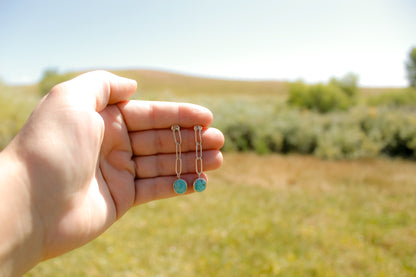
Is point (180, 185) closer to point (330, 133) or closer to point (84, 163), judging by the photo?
point (84, 163)

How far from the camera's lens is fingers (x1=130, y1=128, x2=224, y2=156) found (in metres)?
2.59

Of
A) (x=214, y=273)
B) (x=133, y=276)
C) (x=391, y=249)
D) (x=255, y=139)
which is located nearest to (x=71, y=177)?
(x=133, y=276)

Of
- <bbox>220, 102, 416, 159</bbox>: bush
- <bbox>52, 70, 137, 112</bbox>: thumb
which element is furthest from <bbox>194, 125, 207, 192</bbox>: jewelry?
<bbox>220, 102, 416, 159</bbox>: bush

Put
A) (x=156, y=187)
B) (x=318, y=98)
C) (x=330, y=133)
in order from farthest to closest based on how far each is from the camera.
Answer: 1. (x=318, y=98)
2. (x=330, y=133)
3. (x=156, y=187)

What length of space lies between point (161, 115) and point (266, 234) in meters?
3.72

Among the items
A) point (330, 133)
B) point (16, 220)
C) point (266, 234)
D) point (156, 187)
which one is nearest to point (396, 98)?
point (330, 133)

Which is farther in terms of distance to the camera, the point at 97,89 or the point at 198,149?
the point at 198,149

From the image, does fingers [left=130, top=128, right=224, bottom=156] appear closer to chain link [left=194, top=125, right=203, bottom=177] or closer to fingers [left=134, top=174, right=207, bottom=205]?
chain link [left=194, top=125, right=203, bottom=177]

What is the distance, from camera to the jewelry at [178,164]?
255 cm

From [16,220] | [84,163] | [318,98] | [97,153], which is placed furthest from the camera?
[318,98]

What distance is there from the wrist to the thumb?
0.56 m

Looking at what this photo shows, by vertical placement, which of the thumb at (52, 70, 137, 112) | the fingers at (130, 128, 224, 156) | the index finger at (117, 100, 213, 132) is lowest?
the fingers at (130, 128, 224, 156)

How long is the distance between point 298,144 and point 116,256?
30.6ft

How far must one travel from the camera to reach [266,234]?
526cm
